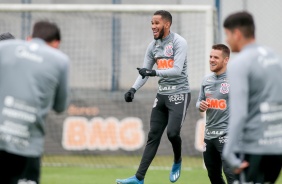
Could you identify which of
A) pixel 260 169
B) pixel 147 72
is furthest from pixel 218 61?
pixel 260 169

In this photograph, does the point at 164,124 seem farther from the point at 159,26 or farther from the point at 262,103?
the point at 262,103

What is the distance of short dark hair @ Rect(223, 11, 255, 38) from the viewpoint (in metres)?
6.06

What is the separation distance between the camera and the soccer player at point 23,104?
19.6 feet

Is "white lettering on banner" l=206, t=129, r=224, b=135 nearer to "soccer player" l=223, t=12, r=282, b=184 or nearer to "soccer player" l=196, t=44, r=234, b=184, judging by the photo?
"soccer player" l=196, t=44, r=234, b=184

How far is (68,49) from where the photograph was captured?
1636 cm

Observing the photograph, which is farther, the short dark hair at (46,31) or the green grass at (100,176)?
the green grass at (100,176)

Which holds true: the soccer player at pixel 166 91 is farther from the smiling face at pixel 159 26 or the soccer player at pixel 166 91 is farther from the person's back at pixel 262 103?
the person's back at pixel 262 103

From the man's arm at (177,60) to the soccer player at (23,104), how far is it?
4.19 meters

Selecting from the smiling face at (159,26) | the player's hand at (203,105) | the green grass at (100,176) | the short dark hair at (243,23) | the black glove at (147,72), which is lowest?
the green grass at (100,176)

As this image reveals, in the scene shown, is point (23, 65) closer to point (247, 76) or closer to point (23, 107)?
point (23, 107)

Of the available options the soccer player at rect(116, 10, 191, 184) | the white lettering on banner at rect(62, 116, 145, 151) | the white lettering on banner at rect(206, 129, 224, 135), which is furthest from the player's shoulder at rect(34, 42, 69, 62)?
the white lettering on banner at rect(62, 116, 145, 151)

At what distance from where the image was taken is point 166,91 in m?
10.6

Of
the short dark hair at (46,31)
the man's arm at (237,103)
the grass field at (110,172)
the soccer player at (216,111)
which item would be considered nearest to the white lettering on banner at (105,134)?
the grass field at (110,172)

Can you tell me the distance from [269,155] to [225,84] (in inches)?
142
